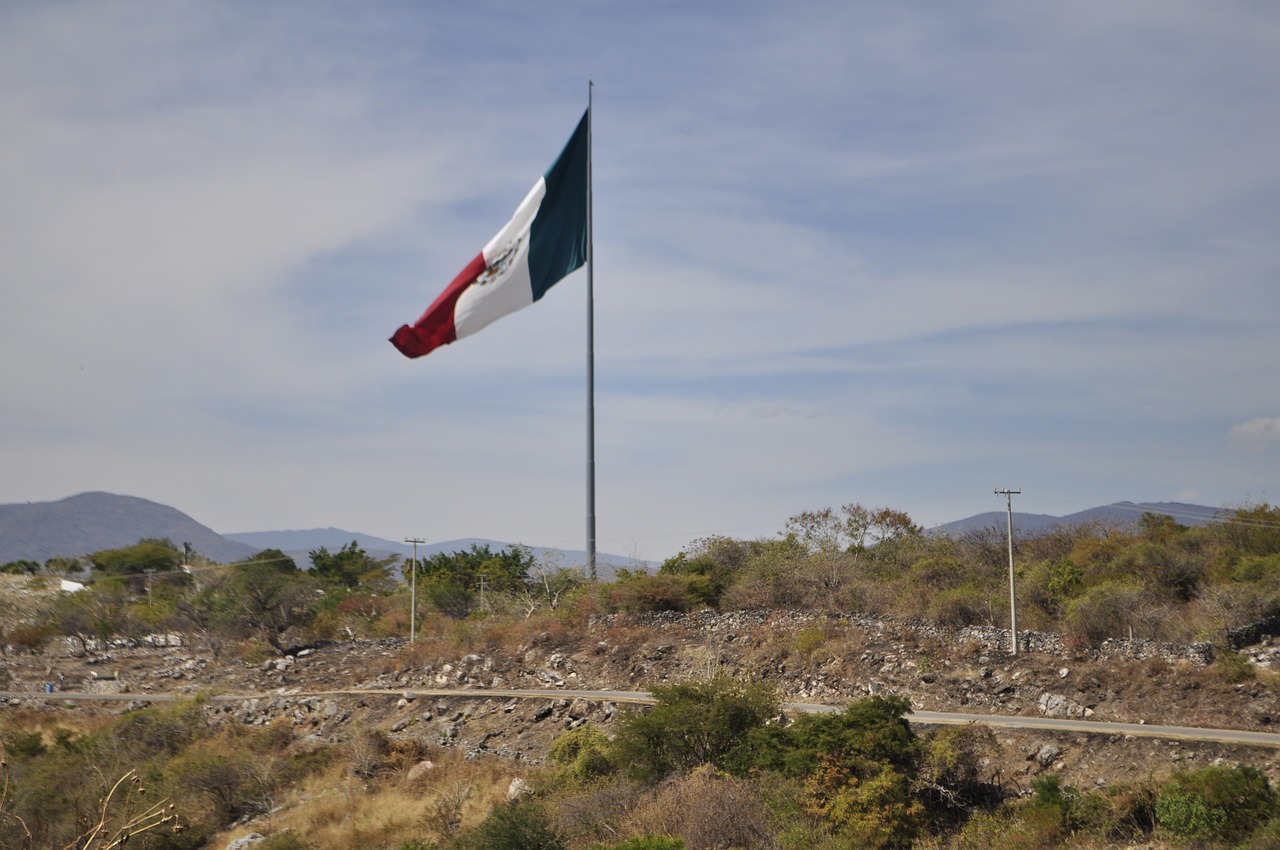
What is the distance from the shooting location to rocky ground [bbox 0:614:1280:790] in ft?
72.0

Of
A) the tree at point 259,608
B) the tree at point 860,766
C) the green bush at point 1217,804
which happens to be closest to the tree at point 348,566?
the tree at point 259,608

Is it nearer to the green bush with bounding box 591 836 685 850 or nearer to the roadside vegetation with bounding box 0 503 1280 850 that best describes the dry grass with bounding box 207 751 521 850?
the roadside vegetation with bounding box 0 503 1280 850

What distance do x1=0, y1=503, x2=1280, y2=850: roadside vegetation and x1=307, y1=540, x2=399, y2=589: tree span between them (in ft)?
93.3

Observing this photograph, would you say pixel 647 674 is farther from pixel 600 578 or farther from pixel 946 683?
→ pixel 600 578

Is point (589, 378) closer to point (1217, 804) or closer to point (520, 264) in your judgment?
point (520, 264)

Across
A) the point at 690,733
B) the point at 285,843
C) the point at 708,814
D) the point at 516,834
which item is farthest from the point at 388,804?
the point at 708,814

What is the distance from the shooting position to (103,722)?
1419 inches

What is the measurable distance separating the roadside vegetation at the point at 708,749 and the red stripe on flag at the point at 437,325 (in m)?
11.1

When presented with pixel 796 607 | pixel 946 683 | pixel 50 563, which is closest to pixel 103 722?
pixel 796 607

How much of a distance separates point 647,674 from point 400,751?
800 centimetres

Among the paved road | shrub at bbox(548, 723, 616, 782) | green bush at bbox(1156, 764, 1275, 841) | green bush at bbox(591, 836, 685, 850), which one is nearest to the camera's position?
green bush at bbox(591, 836, 685, 850)

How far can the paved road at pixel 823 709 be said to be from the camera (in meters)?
20.9

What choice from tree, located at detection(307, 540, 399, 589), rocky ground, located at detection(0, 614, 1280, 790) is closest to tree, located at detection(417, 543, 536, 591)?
tree, located at detection(307, 540, 399, 589)

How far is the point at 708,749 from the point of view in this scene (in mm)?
23688
